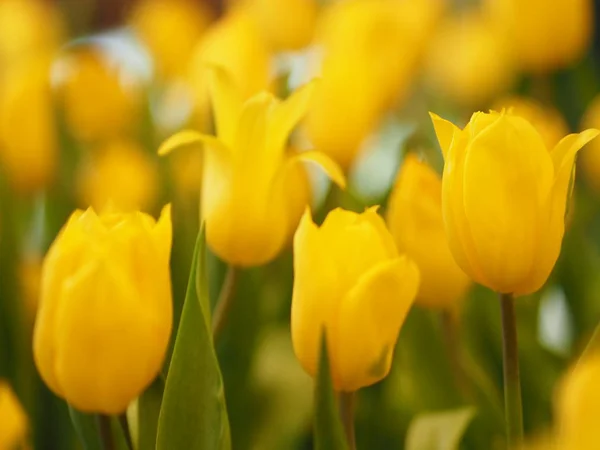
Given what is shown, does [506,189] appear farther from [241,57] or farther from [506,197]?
[241,57]

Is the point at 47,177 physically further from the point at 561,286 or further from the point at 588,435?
the point at 588,435

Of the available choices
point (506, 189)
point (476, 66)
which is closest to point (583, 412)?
point (506, 189)

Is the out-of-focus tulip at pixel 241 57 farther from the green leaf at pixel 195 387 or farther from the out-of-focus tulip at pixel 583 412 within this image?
the out-of-focus tulip at pixel 583 412

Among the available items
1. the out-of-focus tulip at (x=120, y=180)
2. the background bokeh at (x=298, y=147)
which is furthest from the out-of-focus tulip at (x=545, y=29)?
the out-of-focus tulip at (x=120, y=180)

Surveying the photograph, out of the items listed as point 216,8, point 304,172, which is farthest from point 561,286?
point 216,8

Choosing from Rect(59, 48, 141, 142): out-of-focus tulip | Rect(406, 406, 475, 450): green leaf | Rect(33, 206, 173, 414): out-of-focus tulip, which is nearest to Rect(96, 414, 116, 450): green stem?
Rect(33, 206, 173, 414): out-of-focus tulip
